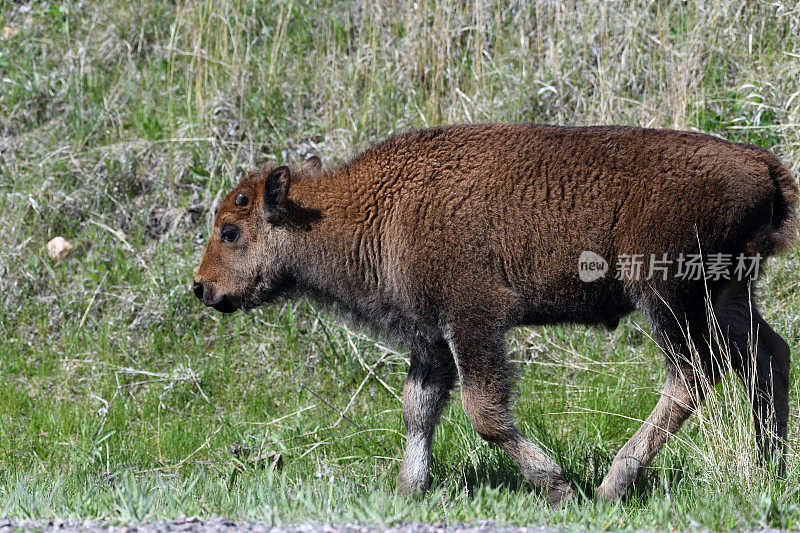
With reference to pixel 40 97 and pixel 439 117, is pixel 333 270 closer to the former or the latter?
pixel 439 117

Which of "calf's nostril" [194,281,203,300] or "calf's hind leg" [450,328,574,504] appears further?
"calf's nostril" [194,281,203,300]

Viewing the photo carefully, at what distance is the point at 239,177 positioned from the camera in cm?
869

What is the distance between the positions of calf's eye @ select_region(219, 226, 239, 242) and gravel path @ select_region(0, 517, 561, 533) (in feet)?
7.54

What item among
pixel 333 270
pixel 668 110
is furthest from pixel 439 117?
pixel 333 270

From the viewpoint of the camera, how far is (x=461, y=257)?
17.5ft

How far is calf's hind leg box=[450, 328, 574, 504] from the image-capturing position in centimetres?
531

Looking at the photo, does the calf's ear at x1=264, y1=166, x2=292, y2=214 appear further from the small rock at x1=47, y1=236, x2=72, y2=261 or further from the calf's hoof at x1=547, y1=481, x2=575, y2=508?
the small rock at x1=47, y1=236, x2=72, y2=261

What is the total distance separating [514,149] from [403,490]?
6.92 ft

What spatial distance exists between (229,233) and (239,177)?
277 centimetres

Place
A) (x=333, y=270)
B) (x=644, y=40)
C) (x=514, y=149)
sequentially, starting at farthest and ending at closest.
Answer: (x=644, y=40) → (x=333, y=270) → (x=514, y=149)

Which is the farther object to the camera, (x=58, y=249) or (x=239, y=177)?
(x=239, y=177)

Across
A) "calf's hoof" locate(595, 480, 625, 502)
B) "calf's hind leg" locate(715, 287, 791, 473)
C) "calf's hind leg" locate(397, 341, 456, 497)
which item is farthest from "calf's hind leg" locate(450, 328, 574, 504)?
"calf's hind leg" locate(715, 287, 791, 473)

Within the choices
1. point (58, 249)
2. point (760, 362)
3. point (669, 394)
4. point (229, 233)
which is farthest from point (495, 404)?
point (58, 249)

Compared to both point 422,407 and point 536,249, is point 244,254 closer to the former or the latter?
point 422,407
